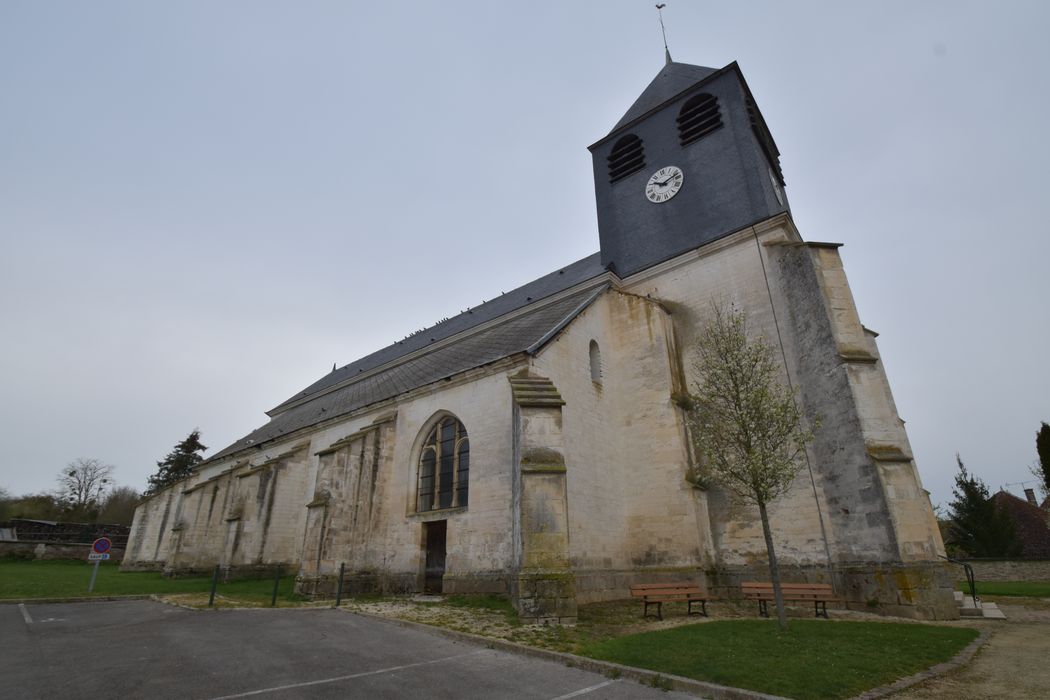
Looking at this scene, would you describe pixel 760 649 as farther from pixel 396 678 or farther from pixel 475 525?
pixel 475 525

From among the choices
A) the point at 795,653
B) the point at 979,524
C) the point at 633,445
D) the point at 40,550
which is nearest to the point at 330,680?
the point at 795,653

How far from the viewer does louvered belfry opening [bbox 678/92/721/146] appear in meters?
16.3

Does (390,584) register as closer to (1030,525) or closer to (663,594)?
(663,594)

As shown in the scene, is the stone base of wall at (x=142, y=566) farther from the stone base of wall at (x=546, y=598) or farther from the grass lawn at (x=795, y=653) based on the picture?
the grass lawn at (x=795, y=653)

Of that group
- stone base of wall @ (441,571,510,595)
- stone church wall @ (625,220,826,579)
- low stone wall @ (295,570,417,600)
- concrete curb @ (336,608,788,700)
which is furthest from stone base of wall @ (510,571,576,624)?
low stone wall @ (295,570,417,600)

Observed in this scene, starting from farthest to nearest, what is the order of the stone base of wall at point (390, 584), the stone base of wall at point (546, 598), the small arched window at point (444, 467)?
the small arched window at point (444, 467)
the stone base of wall at point (390, 584)
the stone base of wall at point (546, 598)

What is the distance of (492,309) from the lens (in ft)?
76.7

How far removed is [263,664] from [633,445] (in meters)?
9.54

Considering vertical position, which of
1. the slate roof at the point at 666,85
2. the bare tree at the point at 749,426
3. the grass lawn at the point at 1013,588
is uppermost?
the slate roof at the point at 666,85

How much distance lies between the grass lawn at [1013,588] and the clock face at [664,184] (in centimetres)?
1434

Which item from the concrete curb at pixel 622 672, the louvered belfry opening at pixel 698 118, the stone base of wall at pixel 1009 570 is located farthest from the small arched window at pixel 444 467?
the stone base of wall at pixel 1009 570

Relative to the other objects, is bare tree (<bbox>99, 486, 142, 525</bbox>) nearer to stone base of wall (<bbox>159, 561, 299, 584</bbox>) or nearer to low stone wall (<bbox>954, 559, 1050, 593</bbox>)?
stone base of wall (<bbox>159, 561, 299, 584</bbox>)

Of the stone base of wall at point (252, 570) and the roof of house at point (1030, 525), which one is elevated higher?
the roof of house at point (1030, 525)

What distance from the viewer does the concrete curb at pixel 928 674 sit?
186 inches
